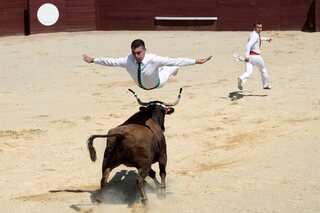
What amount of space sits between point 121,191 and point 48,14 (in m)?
10.9

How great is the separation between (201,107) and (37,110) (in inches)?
84.4

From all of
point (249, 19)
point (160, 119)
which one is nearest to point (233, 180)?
point (160, 119)

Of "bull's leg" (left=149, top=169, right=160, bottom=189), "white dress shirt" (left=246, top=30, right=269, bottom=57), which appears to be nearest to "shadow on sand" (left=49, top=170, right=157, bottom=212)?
"bull's leg" (left=149, top=169, right=160, bottom=189)

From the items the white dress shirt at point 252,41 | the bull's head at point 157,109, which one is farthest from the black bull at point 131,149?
the white dress shirt at point 252,41

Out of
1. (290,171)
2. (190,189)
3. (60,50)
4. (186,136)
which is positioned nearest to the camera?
(190,189)

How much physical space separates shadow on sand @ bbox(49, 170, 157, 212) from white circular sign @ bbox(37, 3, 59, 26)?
33.5 ft

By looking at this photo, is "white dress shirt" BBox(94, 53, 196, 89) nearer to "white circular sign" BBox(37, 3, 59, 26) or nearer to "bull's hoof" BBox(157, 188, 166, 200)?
"bull's hoof" BBox(157, 188, 166, 200)

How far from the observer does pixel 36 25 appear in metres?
15.4

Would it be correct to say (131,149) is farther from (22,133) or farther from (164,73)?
(22,133)

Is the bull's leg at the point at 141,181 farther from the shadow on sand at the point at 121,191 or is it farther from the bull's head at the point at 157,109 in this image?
the bull's head at the point at 157,109

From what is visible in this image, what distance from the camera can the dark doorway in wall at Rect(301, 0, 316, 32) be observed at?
15156 mm

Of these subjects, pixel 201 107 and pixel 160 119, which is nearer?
pixel 160 119

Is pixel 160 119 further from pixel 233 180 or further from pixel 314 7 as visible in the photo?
pixel 314 7

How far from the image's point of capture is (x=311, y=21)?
15234 millimetres
